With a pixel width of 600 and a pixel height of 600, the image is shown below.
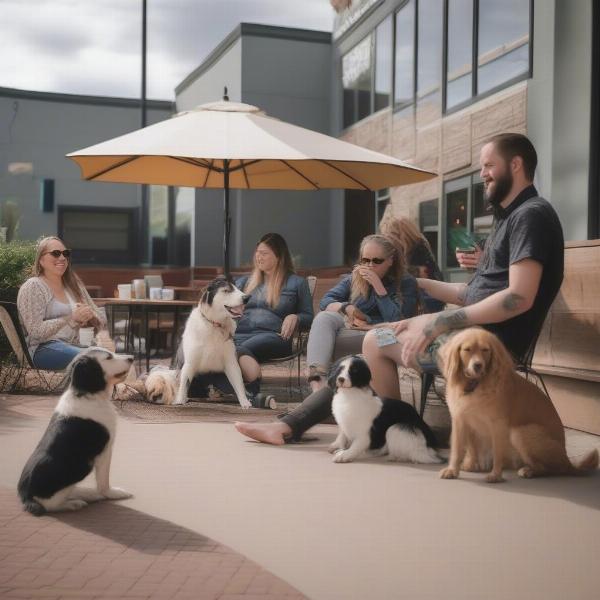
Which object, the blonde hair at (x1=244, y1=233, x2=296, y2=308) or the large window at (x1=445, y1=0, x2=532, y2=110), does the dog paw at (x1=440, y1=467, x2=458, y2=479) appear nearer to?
the blonde hair at (x1=244, y1=233, x2=296, y2=308)

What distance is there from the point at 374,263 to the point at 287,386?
3.44 m

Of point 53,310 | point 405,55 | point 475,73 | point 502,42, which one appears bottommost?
point 53,310

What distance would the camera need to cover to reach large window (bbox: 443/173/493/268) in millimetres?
13414

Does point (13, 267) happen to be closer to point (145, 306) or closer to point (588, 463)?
point (145, 306)

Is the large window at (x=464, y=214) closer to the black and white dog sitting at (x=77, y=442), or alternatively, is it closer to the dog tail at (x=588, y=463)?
the dog tail at (x=588, y=463)

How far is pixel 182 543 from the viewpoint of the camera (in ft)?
11.5

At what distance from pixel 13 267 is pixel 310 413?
4.35m

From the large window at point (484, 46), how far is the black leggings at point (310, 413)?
25.3 feet

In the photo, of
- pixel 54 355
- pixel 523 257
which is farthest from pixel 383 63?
pixel 523 257

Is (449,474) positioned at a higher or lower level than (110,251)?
lower

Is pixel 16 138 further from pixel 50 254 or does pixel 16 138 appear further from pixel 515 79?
pixel 50 254

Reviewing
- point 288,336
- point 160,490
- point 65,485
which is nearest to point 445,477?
point 160,490

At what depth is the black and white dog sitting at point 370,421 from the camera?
511 centimetres

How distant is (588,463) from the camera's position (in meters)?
4.71
